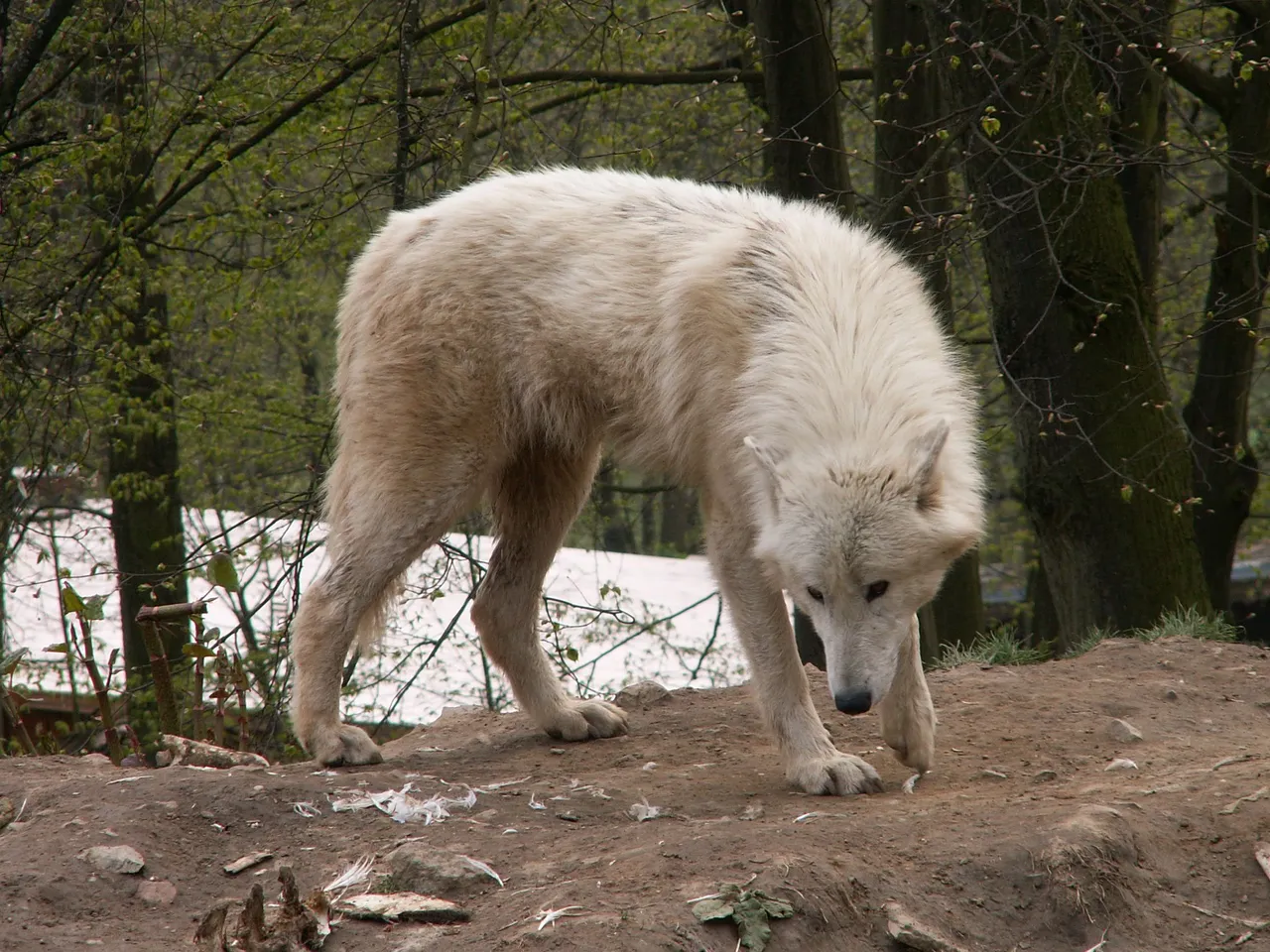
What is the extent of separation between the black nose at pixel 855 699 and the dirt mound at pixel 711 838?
0.99 feet

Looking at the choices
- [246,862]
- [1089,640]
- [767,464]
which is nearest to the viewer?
[246,862]

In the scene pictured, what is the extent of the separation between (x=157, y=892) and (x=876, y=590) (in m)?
2.21

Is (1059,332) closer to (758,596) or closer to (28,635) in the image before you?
(758,596)

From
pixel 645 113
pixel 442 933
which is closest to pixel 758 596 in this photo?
pixel 442 933

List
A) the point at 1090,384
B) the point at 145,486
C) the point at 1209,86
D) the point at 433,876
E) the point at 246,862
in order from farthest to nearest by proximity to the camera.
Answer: the point at 145,486 → the point at 1209,86 → the point at 1090,384 → the point at 246,862 → the point at 433,876

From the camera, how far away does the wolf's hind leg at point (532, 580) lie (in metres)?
5.24

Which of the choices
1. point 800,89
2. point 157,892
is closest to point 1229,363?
point 800,89

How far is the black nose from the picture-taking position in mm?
3871

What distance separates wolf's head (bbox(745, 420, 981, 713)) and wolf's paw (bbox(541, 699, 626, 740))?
4.84ft

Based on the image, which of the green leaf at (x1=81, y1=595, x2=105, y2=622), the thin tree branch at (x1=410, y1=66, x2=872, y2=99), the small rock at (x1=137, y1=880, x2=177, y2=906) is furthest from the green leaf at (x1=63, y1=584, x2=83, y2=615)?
the thin tree branch at (x1=410, y1=66, x2=872, y2=99)

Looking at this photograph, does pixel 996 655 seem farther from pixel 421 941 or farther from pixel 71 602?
pixel 71 602

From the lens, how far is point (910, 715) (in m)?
4.30

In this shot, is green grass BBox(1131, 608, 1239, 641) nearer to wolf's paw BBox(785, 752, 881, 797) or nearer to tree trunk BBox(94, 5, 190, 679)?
wolf's paw BBox(785, 752, 881, 797)

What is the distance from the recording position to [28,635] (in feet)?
53.9
